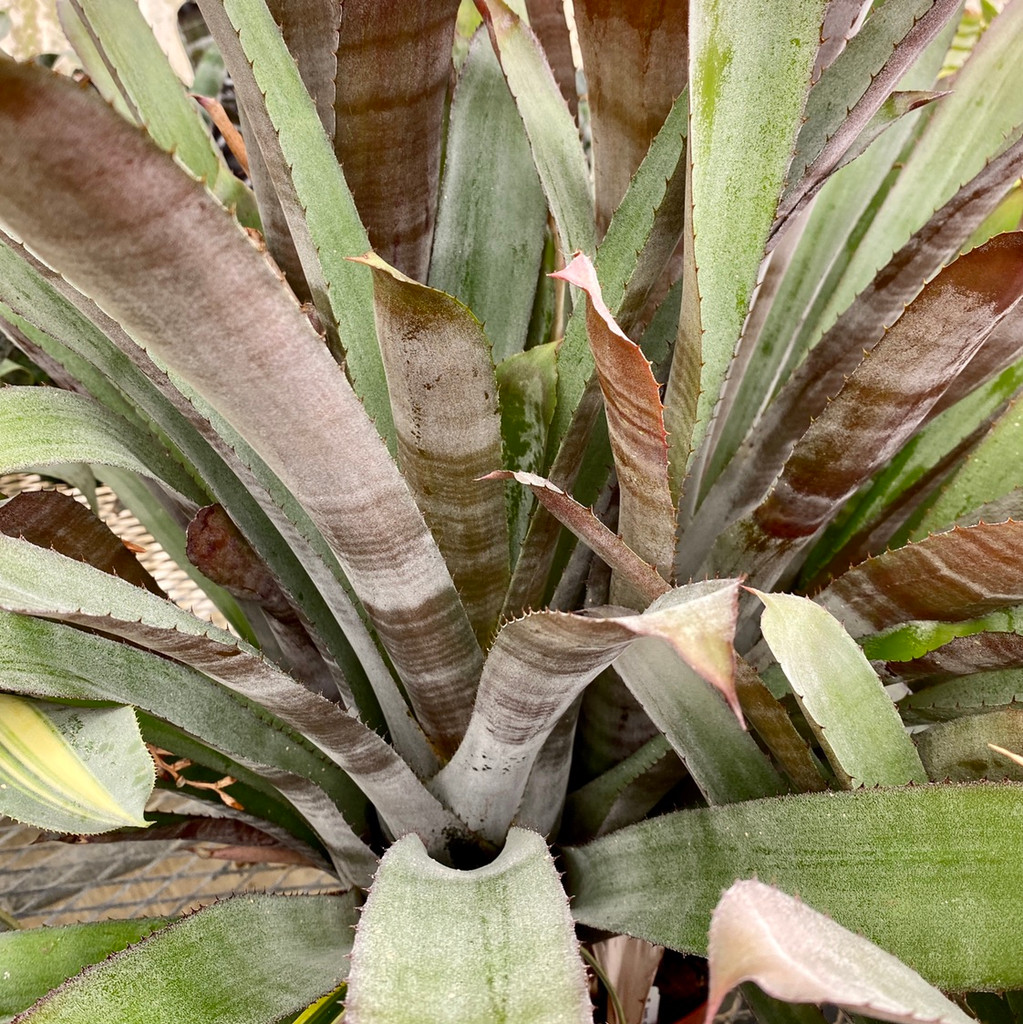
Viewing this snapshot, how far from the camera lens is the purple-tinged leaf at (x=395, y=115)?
39 centimetres

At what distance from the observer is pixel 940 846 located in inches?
11.2

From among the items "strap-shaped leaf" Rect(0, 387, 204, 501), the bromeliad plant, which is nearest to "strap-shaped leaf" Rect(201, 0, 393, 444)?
the bromeliad plant

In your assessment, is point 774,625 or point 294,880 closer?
point 774,625

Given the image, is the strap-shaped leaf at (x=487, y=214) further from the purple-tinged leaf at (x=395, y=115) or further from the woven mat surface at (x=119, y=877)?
the woven mat surface at (x=119, y=877)

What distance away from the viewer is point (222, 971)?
0.33m

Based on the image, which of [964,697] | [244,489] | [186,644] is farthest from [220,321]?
[964,697]

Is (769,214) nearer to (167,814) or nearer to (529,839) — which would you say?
(529,839)

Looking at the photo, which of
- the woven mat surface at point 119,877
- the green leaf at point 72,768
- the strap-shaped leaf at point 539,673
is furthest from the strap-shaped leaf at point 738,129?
the woven mat surface at point 119,877

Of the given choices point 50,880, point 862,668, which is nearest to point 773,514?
point 862,668

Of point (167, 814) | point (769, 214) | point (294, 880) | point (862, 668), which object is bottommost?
point (294, 880)

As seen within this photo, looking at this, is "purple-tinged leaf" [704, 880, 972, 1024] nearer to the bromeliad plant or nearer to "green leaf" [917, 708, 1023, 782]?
the bromeliad plant

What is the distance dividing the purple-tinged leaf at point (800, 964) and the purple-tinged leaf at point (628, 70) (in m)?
0.33

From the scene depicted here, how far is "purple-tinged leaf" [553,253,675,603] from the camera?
26 centimetres

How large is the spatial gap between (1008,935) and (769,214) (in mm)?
247
